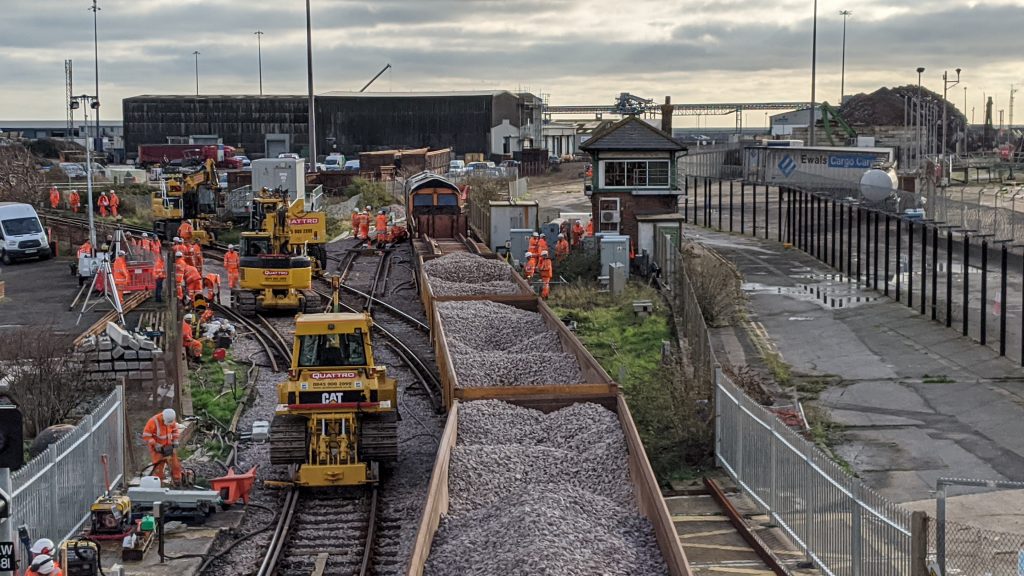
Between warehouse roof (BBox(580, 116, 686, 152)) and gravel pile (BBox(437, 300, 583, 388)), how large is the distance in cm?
1535

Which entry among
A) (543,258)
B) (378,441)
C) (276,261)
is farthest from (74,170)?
(378,441)

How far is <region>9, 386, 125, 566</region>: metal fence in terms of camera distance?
1441 centimetres

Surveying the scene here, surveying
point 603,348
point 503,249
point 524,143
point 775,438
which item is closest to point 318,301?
point 603,348

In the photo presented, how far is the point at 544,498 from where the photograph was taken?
1330 centimetres

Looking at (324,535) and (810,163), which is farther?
(810,163)

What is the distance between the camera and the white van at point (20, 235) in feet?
145

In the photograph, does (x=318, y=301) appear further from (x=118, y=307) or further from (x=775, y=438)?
(x=775, y=438)

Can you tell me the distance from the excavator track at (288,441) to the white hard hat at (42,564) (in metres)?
6.73

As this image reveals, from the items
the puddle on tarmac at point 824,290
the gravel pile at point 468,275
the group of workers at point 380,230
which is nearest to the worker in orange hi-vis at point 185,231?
the group of workers at point 380,230

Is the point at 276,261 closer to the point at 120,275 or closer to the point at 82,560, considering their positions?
the point at 120,275

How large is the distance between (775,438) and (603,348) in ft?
44.3

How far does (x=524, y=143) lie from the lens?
109 m

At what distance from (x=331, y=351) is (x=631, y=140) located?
82.9 ft

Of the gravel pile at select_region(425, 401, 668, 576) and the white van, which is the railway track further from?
the white van
